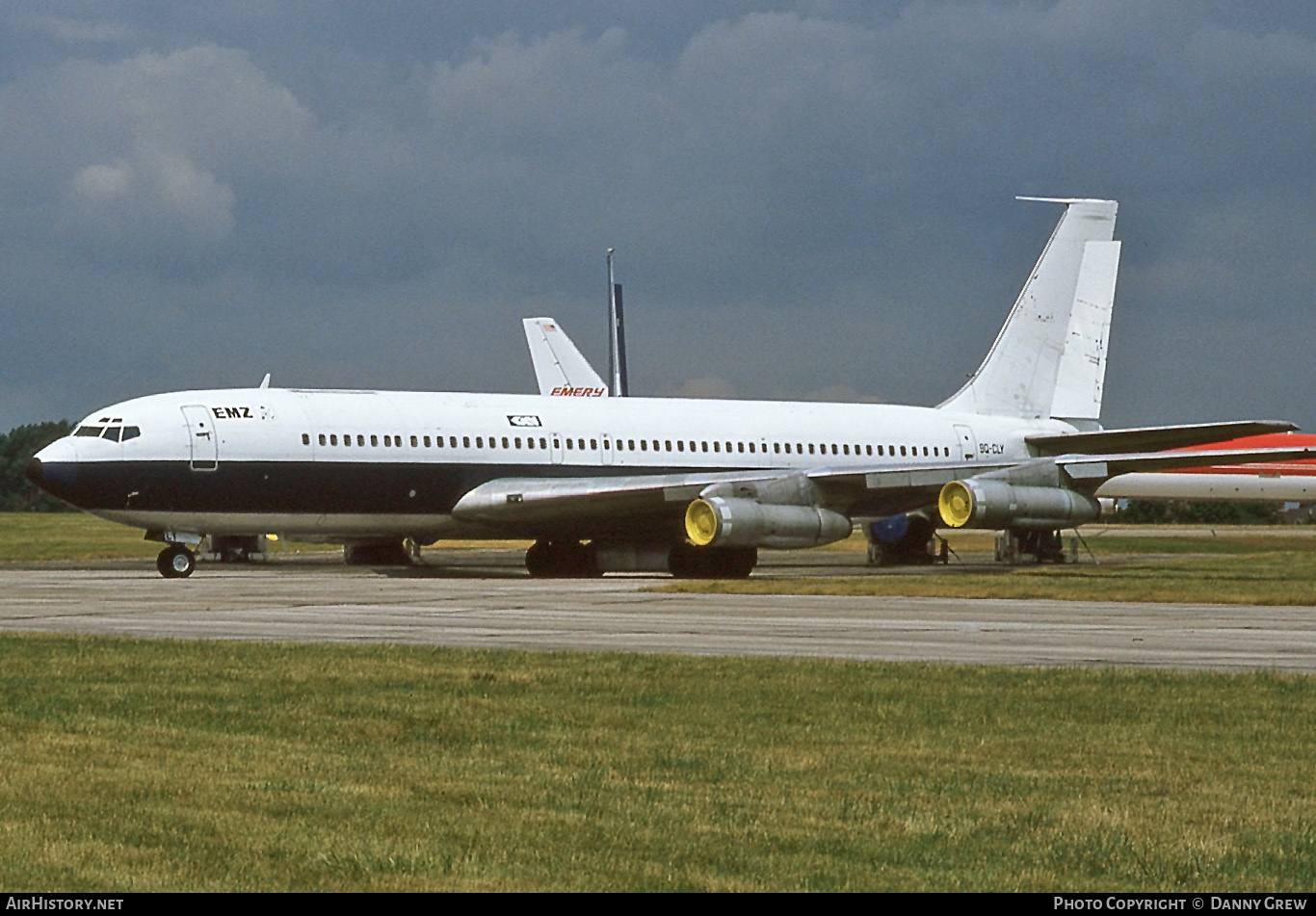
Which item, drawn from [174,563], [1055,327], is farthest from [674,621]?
[1055,327]

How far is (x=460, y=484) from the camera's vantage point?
137ft

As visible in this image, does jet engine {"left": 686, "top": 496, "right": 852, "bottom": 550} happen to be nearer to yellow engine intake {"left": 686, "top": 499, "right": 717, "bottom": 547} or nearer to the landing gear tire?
yellow engine intake {"left": 686, "top": 499, "right": 717, "bottom": 547}

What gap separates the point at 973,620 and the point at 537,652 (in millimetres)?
7818

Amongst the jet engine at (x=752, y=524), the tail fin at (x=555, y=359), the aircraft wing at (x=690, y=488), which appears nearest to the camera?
the jet engine at (x=752, y=524)

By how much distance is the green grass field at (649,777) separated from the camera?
8.21 m

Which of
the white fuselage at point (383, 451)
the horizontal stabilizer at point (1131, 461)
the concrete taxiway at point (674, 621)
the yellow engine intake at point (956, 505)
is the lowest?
the concrete taxiway at point (674, 621)

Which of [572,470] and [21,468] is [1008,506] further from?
[21,468]

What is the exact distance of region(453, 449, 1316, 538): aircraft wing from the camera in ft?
134

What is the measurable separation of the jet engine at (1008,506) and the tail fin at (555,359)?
3637 centimetres

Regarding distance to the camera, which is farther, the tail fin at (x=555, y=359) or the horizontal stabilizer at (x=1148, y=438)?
the tail fin at (x=555, y=359)

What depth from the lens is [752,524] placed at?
1551 inches

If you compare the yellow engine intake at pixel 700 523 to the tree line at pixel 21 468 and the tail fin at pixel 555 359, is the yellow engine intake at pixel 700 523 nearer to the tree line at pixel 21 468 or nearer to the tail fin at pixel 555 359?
the tail fin at pixel 555 359

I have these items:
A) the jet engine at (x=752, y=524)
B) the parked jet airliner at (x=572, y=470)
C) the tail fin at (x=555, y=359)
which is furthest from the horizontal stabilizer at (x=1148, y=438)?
the tail fin at (x=555, y=359)
